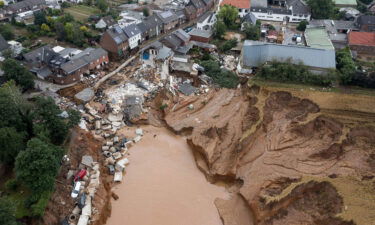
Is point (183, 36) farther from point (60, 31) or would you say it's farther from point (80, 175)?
point (80, 175)

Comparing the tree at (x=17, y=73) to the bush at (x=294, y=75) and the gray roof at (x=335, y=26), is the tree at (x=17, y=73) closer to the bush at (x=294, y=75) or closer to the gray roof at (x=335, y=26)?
the bush at (x=294, y=75)

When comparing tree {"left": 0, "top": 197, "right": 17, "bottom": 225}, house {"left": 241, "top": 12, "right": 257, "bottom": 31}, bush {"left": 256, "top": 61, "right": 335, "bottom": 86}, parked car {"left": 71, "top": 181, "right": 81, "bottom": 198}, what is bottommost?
parked car {"left": 71, "top": 181, "right": 81, "bottom": 198}

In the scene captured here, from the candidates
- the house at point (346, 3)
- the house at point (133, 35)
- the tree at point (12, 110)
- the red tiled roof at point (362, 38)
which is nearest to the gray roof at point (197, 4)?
the house at point (133, 35)

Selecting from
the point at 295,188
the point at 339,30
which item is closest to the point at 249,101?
the point at 295,188

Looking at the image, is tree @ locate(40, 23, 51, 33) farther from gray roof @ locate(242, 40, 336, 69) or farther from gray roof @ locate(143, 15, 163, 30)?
gray roof @ locate(242, 40, 336, 69)

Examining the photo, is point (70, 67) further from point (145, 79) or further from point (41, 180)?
point (41, 180)

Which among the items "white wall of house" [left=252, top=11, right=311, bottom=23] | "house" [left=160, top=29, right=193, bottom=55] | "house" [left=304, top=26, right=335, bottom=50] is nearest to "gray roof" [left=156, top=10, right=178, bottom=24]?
"house" [left=160, top=29, right=193, bottom=55]

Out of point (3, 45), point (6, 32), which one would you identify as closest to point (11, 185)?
point (3, 45)
